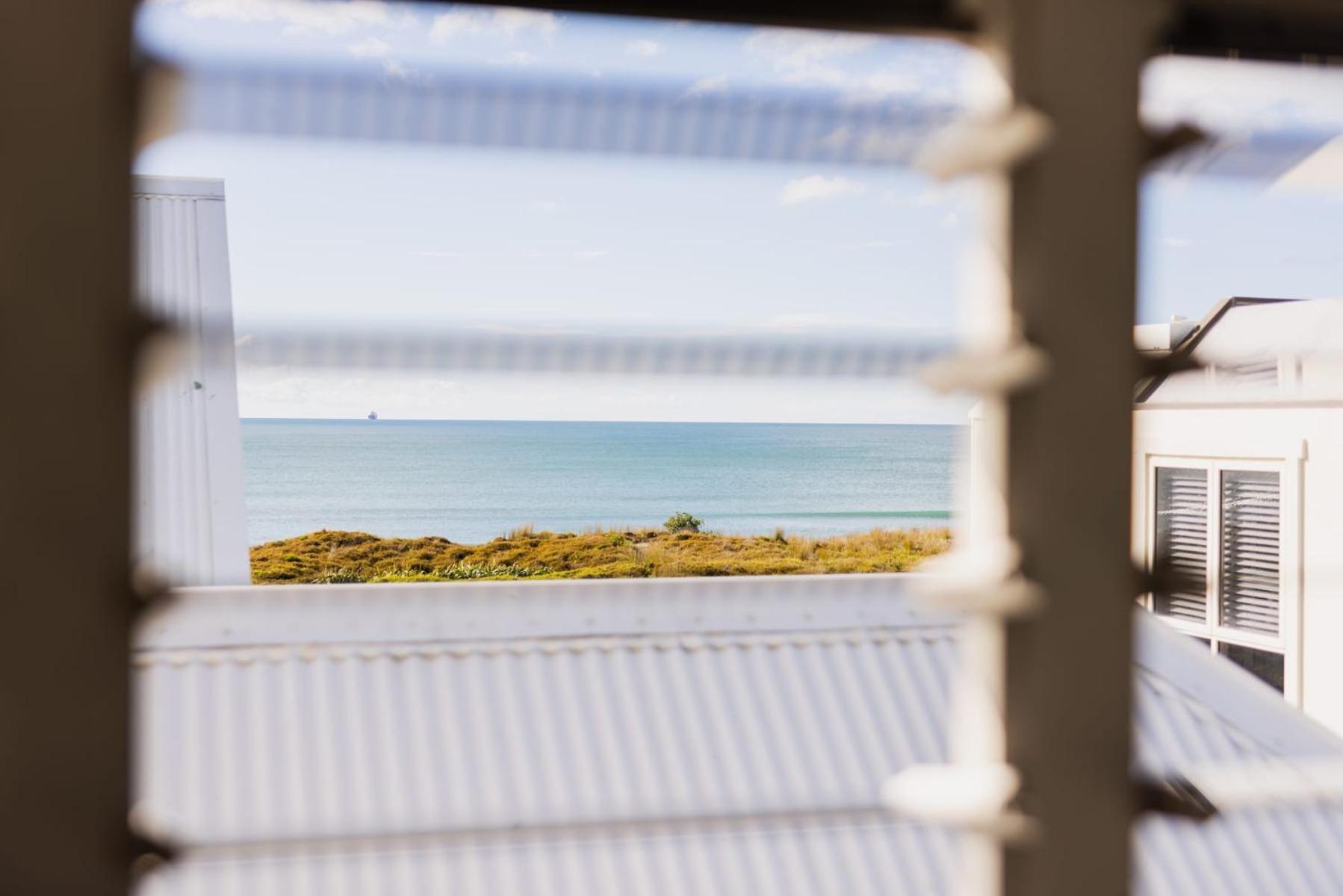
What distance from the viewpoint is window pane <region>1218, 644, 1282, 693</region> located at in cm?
446

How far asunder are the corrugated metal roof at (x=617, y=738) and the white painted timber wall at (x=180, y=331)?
0.97 m

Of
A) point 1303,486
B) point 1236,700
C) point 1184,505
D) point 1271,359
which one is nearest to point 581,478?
point 1303,486

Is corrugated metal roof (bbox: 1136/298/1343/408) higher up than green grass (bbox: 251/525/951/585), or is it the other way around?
corrugated metal roof (bbox: 1136/298/1343/408)

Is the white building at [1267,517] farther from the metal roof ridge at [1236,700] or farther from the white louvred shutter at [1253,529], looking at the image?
the metal roof ridge at [1236,700]

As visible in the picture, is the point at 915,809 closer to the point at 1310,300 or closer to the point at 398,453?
the point at 1310,300

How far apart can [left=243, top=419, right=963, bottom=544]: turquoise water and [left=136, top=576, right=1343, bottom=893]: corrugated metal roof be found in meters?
18.4

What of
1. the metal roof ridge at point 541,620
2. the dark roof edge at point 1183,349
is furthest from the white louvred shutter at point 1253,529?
the dark roof edge at point 1183,349

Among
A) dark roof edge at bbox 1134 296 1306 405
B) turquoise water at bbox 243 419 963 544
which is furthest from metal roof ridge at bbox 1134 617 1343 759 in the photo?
turquoise water at bbox 243 419 963 544

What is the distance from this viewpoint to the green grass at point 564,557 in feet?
35.7

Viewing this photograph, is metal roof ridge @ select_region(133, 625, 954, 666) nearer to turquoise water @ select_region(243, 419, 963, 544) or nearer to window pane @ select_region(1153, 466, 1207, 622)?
window pane @ select_region(1153, 466, 1207, 622)

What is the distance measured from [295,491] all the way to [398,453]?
12.4 feet

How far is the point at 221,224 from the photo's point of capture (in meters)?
1.12

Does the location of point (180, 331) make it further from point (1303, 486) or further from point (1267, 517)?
point (1267, 517)

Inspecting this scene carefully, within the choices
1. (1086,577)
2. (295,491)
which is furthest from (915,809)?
(295,491)
